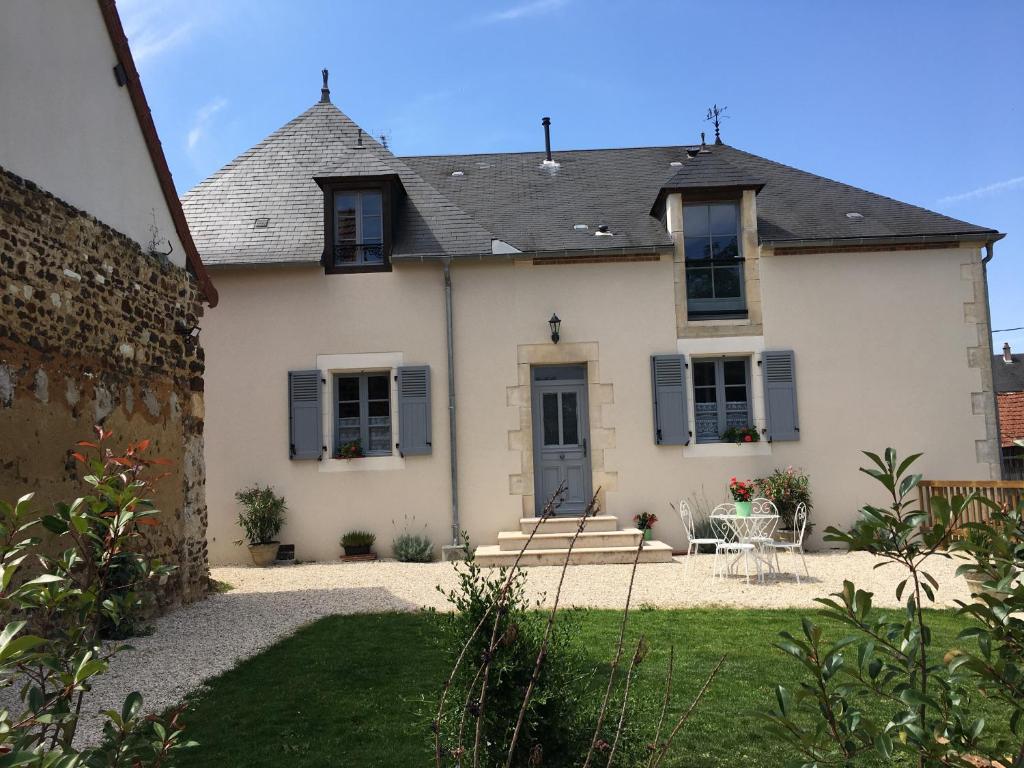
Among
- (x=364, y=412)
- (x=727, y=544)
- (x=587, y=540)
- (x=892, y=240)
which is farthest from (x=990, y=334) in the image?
(x=364, y=412)

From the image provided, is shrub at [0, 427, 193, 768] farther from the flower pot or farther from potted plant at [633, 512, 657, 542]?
potted plant at [633, 512, 657, 542]

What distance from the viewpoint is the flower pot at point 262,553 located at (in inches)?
389

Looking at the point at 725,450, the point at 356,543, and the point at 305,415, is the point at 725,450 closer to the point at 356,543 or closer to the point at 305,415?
the point at 356,543

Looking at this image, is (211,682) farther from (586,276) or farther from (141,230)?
(586,276)

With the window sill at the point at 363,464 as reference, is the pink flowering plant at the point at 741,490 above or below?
below

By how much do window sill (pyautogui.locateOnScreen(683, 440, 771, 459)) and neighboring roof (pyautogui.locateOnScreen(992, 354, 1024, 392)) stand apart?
19.6 meters

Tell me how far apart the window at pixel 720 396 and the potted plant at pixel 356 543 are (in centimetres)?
450

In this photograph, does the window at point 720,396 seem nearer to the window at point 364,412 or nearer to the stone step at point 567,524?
the stone step at point 567,524

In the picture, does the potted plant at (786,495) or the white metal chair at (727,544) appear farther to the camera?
the potted plant at (786,495)

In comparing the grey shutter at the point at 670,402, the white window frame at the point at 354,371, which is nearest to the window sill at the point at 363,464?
the white window frame at the point at 354,371

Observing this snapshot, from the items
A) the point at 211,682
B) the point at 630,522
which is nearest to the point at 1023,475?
the point at 630,522

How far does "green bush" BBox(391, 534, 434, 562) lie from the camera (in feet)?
32.6

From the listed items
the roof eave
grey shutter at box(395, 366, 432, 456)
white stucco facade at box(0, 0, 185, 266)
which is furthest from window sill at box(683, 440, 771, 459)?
white stucco facade at box(0, 0, 185, 266)

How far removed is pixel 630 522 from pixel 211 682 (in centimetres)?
646
